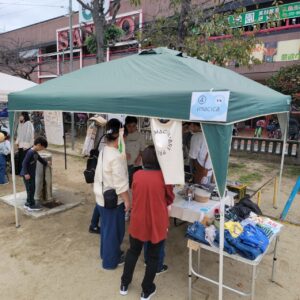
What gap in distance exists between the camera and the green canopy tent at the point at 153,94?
2689 mm

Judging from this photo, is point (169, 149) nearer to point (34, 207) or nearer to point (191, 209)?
point (191, 209)

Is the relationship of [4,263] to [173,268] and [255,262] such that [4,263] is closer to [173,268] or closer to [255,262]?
[173,268]

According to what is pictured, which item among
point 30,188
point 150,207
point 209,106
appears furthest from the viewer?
point 30,188

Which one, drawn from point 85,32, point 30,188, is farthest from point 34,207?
point 85,32

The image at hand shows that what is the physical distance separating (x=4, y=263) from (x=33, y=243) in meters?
0.56

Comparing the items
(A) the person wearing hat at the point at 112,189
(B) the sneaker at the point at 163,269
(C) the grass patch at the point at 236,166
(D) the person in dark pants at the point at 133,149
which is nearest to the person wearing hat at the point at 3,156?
(D) the person in dark pants at the point at 133,149

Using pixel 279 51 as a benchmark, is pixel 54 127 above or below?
below

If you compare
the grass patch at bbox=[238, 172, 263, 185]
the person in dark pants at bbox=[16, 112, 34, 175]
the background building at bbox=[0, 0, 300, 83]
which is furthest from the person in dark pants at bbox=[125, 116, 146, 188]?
the background building at bbox=[0, 0, 300, 83]

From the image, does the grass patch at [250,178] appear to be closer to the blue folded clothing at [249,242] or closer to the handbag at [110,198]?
the blue folded clothing at [249,242]

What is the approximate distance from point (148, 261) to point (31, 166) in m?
2.98

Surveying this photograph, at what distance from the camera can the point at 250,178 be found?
7.89 m

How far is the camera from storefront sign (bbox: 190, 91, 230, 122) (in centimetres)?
260

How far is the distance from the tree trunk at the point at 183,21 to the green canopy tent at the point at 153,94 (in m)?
4.22

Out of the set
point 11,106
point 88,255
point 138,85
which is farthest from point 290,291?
point 11,106
